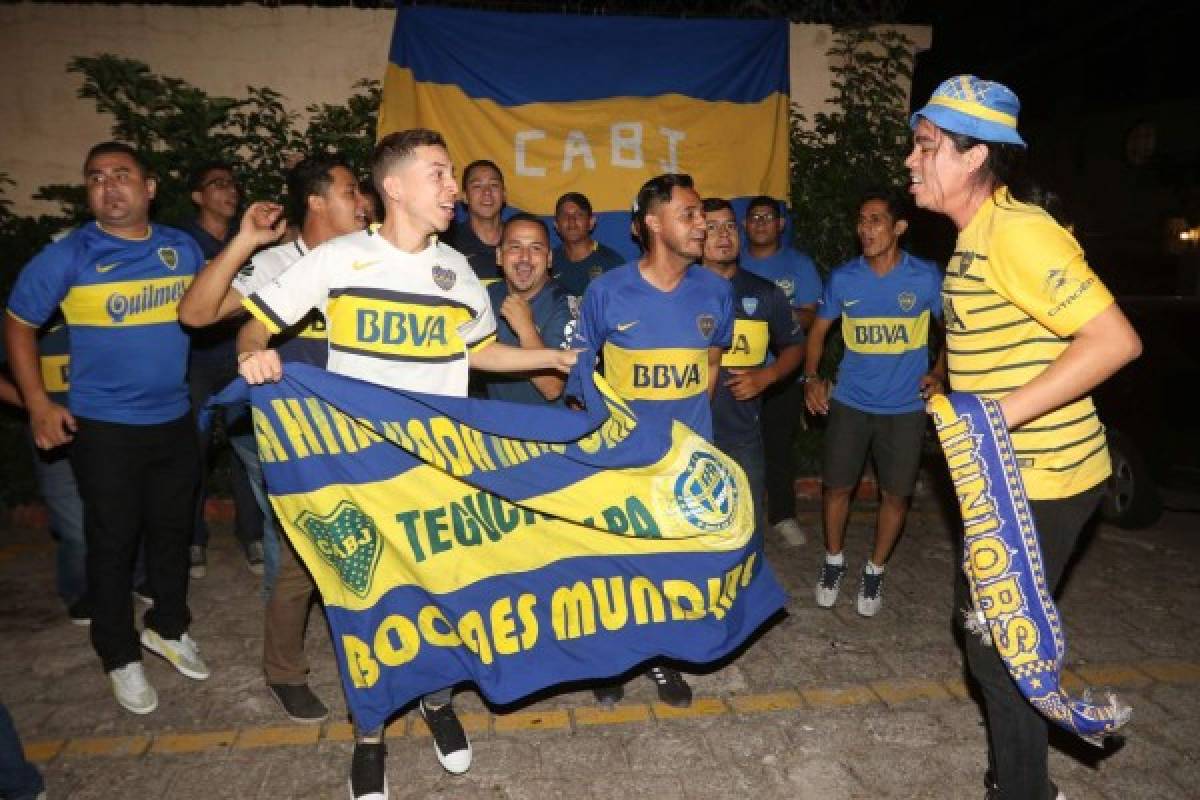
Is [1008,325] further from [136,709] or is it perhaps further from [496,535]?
[136,709]

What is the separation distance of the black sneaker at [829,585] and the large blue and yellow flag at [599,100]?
11.4 feet

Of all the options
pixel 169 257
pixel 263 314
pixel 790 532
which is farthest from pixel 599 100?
pixel 263 314

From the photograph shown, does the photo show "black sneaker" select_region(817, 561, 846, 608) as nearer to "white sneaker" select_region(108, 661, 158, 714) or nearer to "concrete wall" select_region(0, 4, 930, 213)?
"white sneaker" select_region(108, 661, 158, 714)

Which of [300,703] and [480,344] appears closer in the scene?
[480,344]

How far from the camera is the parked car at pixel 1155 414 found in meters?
6.89

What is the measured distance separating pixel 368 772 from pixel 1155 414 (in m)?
6.71

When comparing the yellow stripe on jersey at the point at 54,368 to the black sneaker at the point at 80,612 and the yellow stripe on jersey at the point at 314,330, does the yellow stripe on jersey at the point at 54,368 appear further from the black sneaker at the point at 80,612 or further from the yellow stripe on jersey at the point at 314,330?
the yellow stripe on jersey at the point at 314,330

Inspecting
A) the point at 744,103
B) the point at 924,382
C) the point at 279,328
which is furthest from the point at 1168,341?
the point at 279,328

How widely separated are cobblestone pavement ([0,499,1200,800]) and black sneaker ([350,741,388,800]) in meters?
0.14

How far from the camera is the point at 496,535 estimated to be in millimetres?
3523

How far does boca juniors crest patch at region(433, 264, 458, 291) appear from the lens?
351cm

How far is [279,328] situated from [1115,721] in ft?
10.8

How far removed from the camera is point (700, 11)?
27.3ft

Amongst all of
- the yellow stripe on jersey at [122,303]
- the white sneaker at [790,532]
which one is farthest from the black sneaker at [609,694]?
the yellow stripe on jersey at [122,303]
